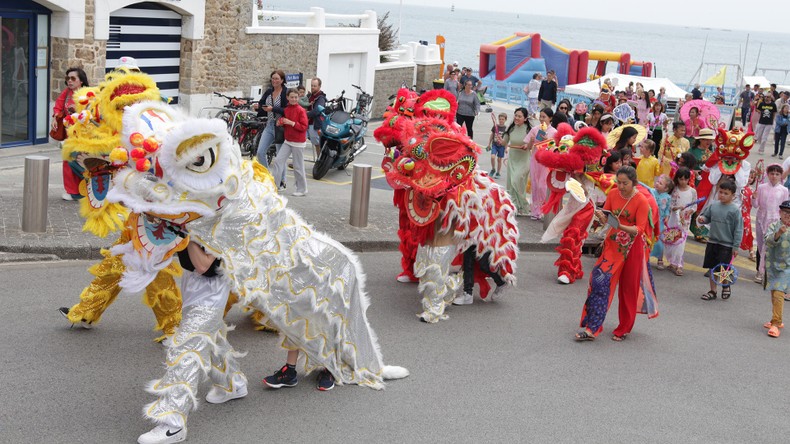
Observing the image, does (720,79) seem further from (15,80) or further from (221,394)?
(221,394)

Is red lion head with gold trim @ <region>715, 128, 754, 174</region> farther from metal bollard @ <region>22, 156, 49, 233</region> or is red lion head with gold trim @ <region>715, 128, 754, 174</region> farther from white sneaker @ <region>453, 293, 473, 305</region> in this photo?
metal bollard @ <region>22, 156, 49, 233</region>

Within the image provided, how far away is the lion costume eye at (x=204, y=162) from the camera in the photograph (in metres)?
5.65

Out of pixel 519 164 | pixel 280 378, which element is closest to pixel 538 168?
pixel 519 164

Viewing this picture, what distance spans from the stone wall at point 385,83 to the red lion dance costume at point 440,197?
16.5 meters

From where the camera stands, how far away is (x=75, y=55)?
50.4ft

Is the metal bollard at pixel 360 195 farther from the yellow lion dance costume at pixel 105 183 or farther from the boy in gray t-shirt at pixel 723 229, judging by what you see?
the yellow lion dance costume at pixel 105 183

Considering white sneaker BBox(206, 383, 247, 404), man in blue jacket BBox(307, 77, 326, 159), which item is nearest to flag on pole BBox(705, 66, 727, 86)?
man in blue jacket BBox(307, 77, 326, 159)

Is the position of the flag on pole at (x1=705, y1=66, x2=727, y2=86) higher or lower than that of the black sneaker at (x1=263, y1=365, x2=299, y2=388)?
higher

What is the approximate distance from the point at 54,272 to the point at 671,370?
5.91 meters

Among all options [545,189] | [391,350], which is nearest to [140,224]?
[391,350]

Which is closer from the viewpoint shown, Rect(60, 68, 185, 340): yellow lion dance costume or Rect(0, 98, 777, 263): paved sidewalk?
Rect(60, 68, 185, 340): yellow lion dance costume

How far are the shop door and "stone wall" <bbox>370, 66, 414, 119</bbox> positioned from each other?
27.2ft

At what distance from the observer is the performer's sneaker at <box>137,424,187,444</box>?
559 centimetres

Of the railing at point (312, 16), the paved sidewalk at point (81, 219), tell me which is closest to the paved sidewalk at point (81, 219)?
the paved sidewalk at point (81, 219)
